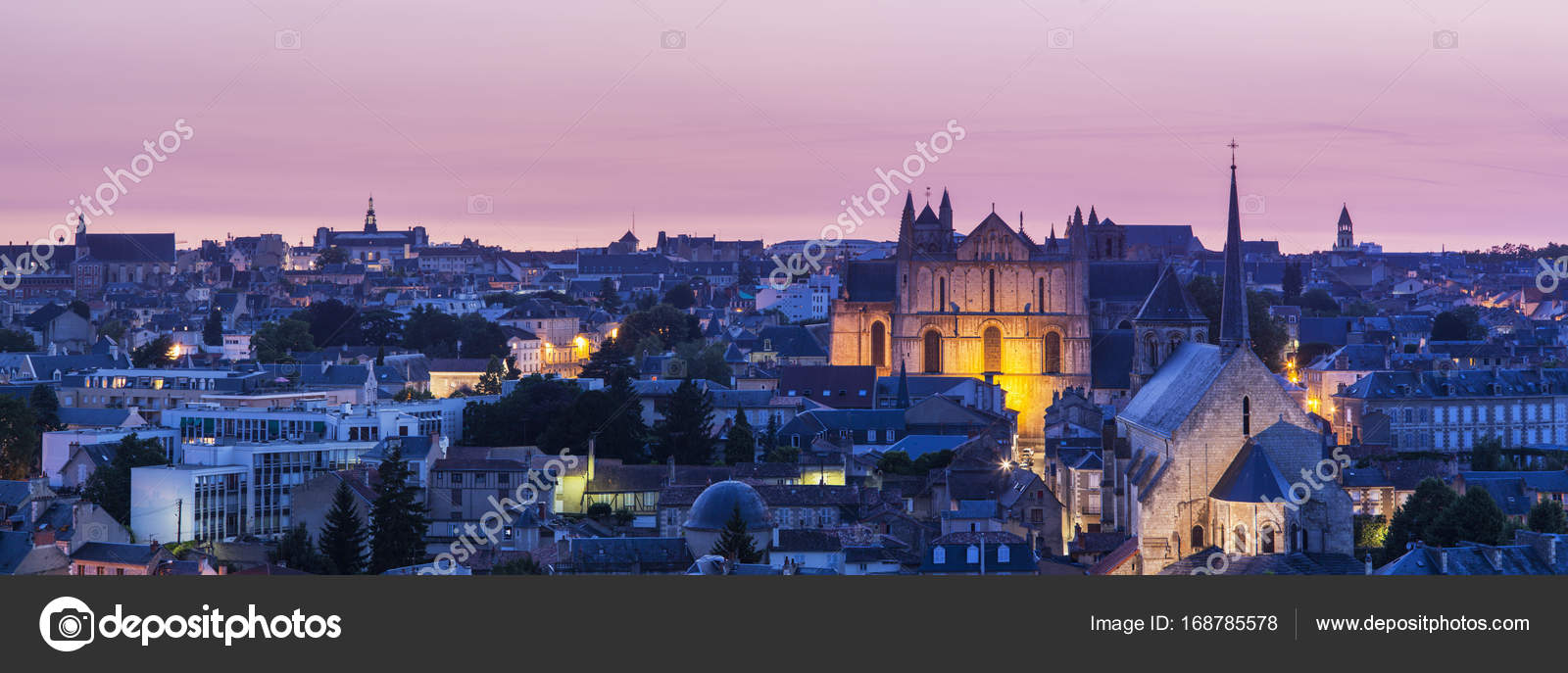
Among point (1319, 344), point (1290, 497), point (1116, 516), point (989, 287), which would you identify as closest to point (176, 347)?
point (989, 287)

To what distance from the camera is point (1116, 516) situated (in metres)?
56.0

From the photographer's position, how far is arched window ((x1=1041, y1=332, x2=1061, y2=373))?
93438 mm

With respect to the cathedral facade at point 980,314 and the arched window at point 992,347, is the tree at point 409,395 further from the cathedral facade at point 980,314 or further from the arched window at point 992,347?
the arched window at point 992,347

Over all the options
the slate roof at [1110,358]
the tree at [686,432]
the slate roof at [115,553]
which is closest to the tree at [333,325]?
the slate roof at [1110,358]

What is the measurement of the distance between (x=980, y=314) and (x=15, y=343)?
61163mm

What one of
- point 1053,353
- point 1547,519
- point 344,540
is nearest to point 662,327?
point 1053,353

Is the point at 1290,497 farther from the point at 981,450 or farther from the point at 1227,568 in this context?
the point at 981,450

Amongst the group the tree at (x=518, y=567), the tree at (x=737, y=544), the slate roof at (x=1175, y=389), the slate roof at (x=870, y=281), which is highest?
the slate roof at (x=870, y=281)

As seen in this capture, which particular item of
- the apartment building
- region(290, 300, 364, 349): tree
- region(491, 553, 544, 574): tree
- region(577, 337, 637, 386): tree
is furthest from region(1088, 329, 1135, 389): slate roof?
region(290, 300, 364, 349): tree

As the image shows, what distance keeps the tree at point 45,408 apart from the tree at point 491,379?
18.8 meters

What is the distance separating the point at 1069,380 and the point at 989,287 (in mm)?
5707

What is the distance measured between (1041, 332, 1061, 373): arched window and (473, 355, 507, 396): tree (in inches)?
939

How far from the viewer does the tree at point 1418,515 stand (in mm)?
51850

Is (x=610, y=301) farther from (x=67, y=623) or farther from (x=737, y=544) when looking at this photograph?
(x=67, y=623)
